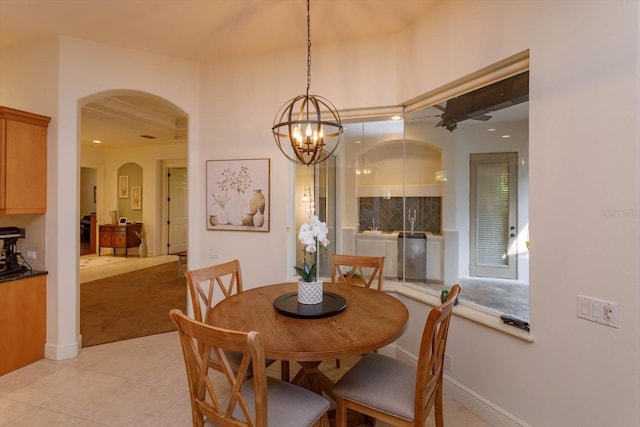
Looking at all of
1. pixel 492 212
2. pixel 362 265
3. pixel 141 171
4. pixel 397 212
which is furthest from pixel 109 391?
pixel 141 171

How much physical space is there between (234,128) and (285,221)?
1172mm

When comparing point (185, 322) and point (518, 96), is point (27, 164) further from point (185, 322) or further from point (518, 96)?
point (518, 96)

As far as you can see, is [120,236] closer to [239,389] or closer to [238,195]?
[238,195]

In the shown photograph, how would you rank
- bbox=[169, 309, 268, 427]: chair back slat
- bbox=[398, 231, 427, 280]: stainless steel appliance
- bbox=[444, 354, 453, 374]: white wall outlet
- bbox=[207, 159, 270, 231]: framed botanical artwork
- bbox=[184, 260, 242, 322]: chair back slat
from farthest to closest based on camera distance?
bbox=[398, 231, 427, 280]: stainless steel appliance, bbox=[207, 159, 270, 231]: framed botanical artwork, bbox=[444, 354, 453, 374]: white wall outlet, bbox=[184, 260, 242, 322]: chair back slat, bbox=[169, 309, 268, 427]: chair back slat

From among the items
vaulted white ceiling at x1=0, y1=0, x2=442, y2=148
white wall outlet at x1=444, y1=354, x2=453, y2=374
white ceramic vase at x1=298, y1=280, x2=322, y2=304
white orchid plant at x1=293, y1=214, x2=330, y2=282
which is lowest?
white wall outlet at x1=444, y1=354, x2=453, y2=374

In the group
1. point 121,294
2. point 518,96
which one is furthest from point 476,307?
point 121,294

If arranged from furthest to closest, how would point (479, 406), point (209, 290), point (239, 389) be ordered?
Result: point (209, 290), point (479, 406), point (239, 389)

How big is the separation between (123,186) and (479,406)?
9.32m

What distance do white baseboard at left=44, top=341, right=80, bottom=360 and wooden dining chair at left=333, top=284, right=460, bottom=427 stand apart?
2.74m

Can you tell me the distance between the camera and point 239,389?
1.20m

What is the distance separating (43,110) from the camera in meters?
2.90

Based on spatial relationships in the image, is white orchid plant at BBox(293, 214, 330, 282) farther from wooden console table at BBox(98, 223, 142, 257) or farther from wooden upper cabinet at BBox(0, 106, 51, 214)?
wooden console table at BBox(98, 223, 142, 257)

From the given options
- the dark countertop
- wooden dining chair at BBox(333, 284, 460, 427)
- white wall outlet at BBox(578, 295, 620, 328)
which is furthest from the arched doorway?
white wall outlet at BBox(578, 295, 620, 328)

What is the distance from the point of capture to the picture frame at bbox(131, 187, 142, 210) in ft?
27.3
